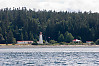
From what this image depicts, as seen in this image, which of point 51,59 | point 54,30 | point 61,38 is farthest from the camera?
point 54,30

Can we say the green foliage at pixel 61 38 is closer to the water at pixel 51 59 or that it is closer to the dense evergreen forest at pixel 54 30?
the dense evergreen forest at pixel 54 30

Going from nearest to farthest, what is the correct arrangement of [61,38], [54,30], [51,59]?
[51,59] < [61,38] < [54,30]

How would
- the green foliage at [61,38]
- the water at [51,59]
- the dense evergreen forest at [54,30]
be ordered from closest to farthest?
the water at [51,59] → the green foliage at [61,38] → the dense evergreen forest at [54,30]

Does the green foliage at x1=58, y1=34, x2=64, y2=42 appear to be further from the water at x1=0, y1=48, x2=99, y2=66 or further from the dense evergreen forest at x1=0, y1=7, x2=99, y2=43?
the water at x1=0, y1=48, x2=99, y2=66

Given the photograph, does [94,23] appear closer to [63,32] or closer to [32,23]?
[63,32]

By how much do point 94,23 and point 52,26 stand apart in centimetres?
2363

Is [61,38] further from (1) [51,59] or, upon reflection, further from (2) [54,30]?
(1) [51,59]

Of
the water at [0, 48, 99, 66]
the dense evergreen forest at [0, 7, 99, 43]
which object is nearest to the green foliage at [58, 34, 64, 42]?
the dense evergreen forest at [0, 7, 99, 43]

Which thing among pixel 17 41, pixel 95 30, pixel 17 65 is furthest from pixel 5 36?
pixel 17 65

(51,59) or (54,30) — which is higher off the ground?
(51,59)

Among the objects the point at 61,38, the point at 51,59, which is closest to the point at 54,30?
the point at 61,38

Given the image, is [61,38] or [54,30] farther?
[54,30]

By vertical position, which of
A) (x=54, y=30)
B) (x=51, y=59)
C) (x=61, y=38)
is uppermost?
(x=51, y=59)

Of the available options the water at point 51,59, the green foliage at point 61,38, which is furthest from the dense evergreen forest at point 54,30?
the water at point 51,59
